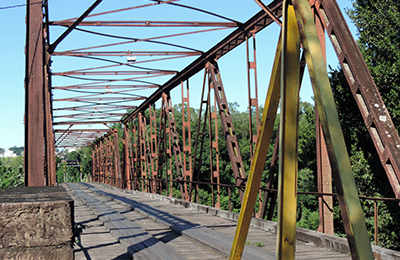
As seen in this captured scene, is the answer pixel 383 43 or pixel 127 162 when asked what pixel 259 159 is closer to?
pixel 383 43

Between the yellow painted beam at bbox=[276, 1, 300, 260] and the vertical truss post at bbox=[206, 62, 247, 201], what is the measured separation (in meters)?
8.39

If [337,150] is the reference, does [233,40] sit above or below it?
above

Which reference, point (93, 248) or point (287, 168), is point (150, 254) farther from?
point (287, 168)

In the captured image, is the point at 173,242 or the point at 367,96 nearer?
the point at 367,96

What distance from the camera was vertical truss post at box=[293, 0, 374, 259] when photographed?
1626 mm

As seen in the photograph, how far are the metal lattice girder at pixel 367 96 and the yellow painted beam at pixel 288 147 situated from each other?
3.37 metres

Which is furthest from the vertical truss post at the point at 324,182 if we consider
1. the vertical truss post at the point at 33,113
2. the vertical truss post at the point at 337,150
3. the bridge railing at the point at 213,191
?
the vertical truss post at the point at 337,150

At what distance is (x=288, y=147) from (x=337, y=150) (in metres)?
0.26

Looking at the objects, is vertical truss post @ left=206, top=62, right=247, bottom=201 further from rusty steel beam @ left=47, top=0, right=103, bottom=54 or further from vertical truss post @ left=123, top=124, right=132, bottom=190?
vertical truss post @ left=123, top=124, right=132, bottom=190

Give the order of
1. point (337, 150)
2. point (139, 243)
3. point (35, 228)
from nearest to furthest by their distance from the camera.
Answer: point (337, 150) → point (35, 228) → point (139, 243)

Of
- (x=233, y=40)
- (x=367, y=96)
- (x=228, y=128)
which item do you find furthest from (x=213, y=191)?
(x=367, y=96)

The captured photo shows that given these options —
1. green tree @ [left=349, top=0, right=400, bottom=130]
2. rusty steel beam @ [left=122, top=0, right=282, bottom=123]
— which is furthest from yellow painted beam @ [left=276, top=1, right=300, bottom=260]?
green tree @ [left=349, top=0, right=400, bottom=130]

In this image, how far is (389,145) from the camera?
501 cm

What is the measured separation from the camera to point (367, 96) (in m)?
5.27
